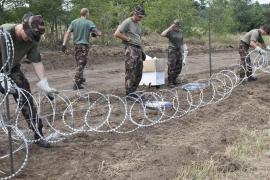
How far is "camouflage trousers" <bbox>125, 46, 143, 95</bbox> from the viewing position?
971 cm

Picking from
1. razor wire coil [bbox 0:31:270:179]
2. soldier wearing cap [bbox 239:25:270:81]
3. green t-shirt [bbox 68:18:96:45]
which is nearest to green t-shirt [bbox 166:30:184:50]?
razor wire coil [bbox 0:31:270:179]

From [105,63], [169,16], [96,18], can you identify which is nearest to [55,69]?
[105,63]

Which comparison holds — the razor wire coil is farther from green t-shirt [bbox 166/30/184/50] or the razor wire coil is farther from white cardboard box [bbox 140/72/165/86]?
green t-shirt [bbox 166/30/184/50]

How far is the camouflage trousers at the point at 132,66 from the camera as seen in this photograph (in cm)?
971

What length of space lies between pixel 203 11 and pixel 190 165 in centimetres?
3453

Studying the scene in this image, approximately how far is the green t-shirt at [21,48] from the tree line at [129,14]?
25.3 ft

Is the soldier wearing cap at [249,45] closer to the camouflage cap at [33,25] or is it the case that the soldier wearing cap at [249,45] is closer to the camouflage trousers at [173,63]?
the camouflage trousers at [173,63]

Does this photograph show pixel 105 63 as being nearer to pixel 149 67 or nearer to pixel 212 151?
pixel 149 67

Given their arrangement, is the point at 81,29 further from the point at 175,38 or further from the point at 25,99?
the point at 25,99

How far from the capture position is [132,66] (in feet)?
31.9

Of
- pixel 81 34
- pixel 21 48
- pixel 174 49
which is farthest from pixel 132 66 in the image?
pixel 21 48

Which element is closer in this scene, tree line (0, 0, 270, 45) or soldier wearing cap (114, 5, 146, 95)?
soldier wearing cap (114, 5, 146, 95)

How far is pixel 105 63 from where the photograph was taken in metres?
18.0

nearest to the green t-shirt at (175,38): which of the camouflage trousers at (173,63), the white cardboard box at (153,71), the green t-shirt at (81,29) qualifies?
the camouflage trousers at (173,63)
